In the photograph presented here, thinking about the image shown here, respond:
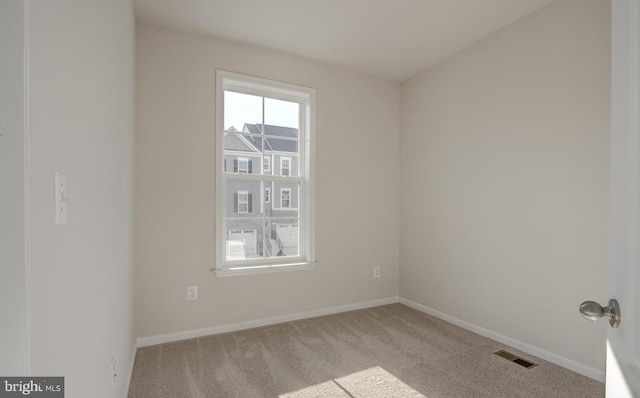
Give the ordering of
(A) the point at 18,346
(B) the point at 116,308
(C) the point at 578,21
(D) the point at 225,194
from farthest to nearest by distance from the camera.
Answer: (D) the point at 225,194 < (C) the point at 578,21 < (B) the point at 116,308 < (A) the point at 18,346

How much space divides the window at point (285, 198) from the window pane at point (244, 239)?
1.02 feet

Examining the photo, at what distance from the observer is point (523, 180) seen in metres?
2.67

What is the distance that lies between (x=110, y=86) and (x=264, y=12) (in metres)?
1.54

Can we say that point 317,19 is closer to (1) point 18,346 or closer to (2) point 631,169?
(2) point 631,169

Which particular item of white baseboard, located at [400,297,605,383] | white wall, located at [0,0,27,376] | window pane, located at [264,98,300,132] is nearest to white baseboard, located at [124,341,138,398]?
white wall, located at [0,0,27,376]

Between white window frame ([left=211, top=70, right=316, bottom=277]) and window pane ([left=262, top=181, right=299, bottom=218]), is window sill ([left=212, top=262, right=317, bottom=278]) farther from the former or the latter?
window pane ([left=262, top=181, right=299, bottom=218])

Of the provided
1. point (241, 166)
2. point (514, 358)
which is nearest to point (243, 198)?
point (241, 166)

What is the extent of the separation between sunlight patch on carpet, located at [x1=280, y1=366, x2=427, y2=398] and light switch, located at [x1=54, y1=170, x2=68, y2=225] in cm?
174

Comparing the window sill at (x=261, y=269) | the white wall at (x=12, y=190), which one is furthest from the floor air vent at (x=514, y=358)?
the white wall at (x=12, y=190)

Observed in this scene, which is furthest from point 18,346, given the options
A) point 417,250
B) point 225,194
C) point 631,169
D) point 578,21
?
point 417,250

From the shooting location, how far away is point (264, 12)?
261 cm

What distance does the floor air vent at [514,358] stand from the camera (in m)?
2.41

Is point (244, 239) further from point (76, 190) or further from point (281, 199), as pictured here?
point (76, 190)

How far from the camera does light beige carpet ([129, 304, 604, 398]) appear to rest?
6.83 feet
